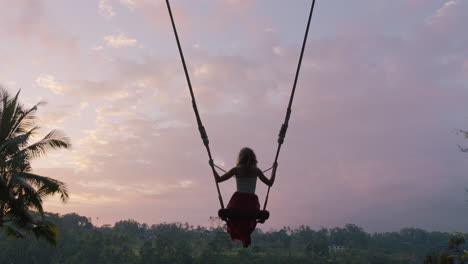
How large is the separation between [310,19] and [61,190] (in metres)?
12.6

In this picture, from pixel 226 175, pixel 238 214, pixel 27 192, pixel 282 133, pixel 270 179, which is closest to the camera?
pixel 238 214

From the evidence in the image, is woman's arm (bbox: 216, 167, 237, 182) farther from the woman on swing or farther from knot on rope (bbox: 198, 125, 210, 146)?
knot on rope (bbox: 198, 125, 210, 146)

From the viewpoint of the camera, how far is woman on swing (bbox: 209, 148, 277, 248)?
6543 mm

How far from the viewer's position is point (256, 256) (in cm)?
11131

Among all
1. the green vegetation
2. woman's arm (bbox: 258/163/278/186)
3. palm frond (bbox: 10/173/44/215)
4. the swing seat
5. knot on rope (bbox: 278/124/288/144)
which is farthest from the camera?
the green vegetation

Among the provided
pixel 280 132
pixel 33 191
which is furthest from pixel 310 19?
pixel 33 191

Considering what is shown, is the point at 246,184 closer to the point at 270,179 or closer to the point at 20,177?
the point at 270,179

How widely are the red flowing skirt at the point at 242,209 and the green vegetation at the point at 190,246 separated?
80.6 metres

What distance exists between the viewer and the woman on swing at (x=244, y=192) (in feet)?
21.5

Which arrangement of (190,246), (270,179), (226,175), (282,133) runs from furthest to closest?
(190,246)
(282,133)
(270,179)
(226,175)

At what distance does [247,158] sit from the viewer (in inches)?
257

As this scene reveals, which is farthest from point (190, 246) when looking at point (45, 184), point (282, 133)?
point (282, 133)

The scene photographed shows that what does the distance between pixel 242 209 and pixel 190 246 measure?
105491mm

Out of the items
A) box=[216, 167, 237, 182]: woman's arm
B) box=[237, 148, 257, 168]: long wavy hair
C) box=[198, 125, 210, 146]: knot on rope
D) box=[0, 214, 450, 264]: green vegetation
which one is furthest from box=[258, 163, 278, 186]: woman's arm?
box=[0, 214, 450, 264]: green vegetation
